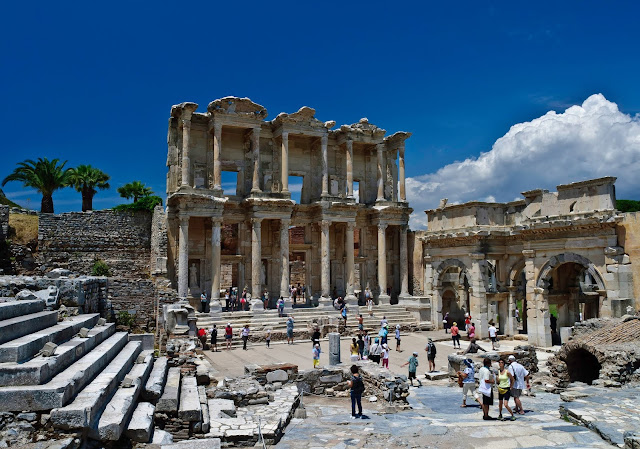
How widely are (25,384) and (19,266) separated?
81.3 feet

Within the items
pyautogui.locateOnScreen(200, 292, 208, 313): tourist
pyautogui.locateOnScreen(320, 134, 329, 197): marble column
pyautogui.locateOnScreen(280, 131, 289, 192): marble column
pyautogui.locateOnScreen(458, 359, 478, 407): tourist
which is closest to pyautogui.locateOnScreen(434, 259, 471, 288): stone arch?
pyautogui.locateOnScreen(320, 134, 329, 197): marble column

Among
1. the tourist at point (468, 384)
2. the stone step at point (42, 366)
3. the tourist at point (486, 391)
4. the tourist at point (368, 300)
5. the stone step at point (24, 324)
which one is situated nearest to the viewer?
the stone step at point (42, 366)

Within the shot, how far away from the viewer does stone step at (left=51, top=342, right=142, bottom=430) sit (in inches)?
254

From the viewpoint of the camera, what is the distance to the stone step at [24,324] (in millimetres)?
7587

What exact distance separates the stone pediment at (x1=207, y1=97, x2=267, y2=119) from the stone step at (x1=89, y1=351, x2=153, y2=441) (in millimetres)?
21055

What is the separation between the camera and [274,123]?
3114 cm

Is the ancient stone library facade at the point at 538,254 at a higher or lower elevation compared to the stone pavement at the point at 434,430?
higher

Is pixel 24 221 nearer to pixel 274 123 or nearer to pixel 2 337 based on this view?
pixel 274 123

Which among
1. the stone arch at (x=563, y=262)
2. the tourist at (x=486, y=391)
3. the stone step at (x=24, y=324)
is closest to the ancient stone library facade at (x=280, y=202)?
the stone arch at (x=563, y=262)

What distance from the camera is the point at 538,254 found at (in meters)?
23.8

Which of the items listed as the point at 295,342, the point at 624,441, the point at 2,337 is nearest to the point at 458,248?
the point at 295,342

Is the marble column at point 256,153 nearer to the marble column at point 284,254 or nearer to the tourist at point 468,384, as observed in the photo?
the marble column at point 284,254

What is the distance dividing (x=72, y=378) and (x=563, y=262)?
68.6 feet

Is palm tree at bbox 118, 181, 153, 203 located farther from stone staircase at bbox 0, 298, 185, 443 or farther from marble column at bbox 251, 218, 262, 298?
stone staircase at bbox 0, 298, 185, 443
